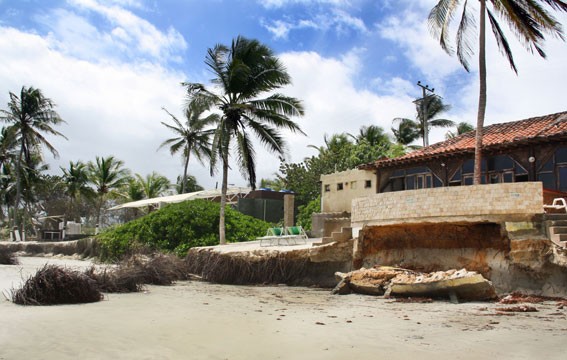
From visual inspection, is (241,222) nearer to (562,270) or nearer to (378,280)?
(378,280)

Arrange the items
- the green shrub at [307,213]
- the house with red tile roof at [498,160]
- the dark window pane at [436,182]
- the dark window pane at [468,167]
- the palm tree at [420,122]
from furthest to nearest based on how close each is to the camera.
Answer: the palm tree at [420,122]
the green shrub at [307,213]
the dark window pane at [436,182]
the dark window pane at [468,167]
the house with red tile roof at [498,160]

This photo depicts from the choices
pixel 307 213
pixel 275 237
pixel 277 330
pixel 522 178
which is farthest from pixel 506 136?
pixel 277 330

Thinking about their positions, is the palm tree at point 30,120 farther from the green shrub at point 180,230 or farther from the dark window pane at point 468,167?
the dark window pane at point 468,167

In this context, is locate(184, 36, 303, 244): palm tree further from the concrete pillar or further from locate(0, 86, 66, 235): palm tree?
locate(0, 86, 66, 235): palm tree

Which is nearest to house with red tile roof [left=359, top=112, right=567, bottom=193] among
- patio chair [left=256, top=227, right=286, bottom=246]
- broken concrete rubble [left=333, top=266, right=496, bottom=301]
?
patio chair [left=256, top=227, right=286, bottom=246]

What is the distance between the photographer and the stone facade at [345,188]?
75.6 ft

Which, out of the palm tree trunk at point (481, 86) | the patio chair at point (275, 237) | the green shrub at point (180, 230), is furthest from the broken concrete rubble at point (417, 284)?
the green shrub at point (180, 230)

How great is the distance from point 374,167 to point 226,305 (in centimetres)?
1373

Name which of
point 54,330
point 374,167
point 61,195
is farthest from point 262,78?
point 61,195

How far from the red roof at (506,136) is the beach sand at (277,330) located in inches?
314

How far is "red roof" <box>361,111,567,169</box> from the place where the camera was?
16.4m

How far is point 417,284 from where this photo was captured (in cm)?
1085

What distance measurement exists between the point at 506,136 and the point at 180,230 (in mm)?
13967

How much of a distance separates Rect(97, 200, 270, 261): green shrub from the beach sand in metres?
9.98
